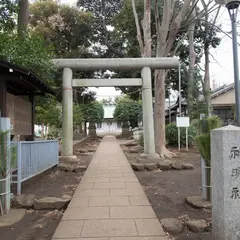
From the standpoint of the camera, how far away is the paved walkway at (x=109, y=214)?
466cm

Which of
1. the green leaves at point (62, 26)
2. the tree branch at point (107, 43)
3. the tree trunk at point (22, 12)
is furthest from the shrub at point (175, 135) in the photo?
the green leaves at point (62, 26)

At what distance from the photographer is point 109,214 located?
18.6ft

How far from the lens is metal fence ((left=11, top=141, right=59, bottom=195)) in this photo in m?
6.95

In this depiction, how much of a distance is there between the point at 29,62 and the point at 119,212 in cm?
641

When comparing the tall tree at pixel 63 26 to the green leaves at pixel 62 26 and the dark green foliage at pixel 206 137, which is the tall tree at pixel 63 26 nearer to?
the green leaves at pixel 62 26

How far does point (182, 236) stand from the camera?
15.5ft

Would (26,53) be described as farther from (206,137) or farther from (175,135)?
(175,135)

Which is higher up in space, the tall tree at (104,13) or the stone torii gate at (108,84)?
the tall tree at (104,13)

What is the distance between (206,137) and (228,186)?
1.96m

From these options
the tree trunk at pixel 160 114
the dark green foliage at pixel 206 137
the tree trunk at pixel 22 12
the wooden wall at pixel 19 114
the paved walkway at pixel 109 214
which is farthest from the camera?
the tree trunk at pixel 160 114

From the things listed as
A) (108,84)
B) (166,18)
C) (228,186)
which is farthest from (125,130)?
(228,186)

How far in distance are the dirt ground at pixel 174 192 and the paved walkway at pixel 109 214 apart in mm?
301

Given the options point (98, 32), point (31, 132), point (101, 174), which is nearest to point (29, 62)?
point (31, 132)

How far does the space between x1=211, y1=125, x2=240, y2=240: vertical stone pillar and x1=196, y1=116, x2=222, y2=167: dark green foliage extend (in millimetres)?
1794
